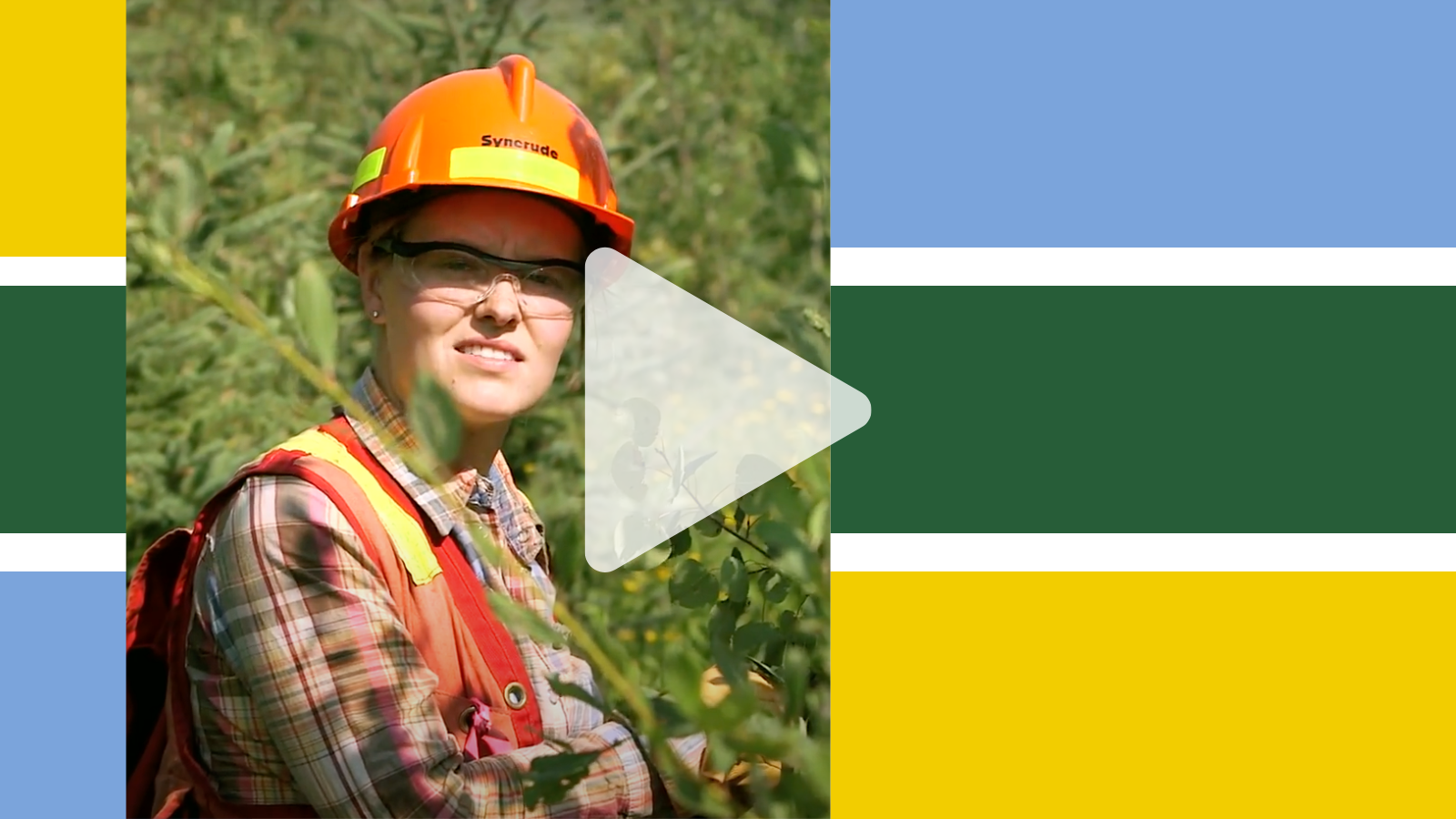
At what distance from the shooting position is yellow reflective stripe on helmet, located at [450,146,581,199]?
1.70 m

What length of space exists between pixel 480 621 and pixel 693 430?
0.44 meters

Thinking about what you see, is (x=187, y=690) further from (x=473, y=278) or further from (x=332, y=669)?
(x=473, y=278)

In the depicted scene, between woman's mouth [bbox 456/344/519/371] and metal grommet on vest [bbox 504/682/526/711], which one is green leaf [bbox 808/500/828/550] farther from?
woman's mouth [bbox 456/344/519/371]

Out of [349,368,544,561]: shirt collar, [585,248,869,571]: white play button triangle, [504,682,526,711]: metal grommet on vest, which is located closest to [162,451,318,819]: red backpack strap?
[349,368,544,561]: shirt collar

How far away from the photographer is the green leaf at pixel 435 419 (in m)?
0.69

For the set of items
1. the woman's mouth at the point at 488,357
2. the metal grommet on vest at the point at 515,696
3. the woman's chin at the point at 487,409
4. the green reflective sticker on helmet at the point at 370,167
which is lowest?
the metal grommet on vest at the point at 515,696

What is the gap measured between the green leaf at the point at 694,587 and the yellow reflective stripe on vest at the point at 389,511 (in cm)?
45

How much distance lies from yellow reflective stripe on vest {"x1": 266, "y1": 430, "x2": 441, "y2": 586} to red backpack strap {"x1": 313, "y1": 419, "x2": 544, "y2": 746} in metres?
0.01

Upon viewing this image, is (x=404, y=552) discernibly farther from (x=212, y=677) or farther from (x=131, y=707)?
(x=131, y=707)

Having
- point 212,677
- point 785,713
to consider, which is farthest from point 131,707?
point 785,713

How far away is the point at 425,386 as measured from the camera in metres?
0.70

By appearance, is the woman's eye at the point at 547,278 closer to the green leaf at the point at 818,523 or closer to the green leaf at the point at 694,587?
the green leaf at the point at 694,587

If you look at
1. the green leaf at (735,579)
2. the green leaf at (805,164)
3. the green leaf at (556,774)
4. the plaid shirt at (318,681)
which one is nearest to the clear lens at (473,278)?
the plaid shirt at (318,681)

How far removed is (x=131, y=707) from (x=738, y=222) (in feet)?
6.80
